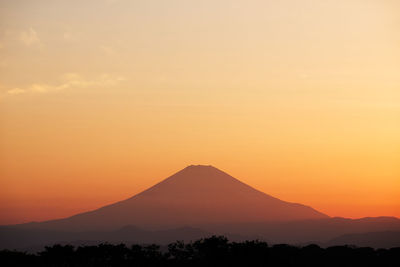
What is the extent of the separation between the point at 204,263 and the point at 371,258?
22593 millimetres

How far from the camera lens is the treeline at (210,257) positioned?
10412 cm

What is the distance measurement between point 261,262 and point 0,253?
3380 cm

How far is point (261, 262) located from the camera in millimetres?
103125

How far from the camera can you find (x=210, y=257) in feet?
352

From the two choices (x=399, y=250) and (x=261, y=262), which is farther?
(x=399, y=250)

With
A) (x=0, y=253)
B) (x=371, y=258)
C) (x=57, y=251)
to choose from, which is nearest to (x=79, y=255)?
(x=57, y=251)

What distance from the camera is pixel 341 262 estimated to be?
354 feet

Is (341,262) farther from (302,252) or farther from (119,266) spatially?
(119,266)

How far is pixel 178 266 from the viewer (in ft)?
336

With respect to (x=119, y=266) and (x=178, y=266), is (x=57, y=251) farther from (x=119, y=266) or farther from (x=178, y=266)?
(x=178, y=266)

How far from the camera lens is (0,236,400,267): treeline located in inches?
4099

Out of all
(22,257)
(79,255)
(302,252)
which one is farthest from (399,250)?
(22,257)

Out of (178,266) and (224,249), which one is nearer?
(178,266)

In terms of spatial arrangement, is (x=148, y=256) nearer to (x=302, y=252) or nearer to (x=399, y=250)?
(x=302, y=252)
